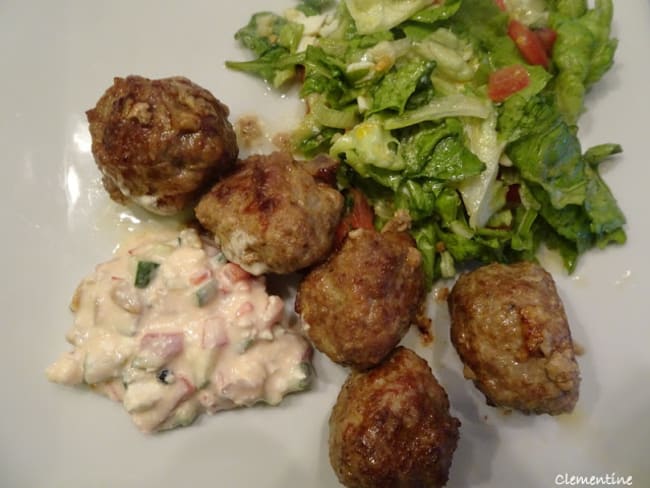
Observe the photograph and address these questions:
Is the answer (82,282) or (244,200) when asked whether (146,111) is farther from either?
(82,282)

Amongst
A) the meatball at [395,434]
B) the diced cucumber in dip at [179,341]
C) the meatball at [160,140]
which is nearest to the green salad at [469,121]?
the meatball at [160,140]

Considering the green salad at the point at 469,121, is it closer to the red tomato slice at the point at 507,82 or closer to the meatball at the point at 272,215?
the red tomato slice at the point at 507,82

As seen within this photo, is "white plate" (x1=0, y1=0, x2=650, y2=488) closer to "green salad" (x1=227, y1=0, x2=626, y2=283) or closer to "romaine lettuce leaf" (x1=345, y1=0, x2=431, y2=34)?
"green salad" (x1=227, y1=0, x2=626, y2=283)

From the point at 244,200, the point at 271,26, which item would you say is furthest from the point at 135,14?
the point at 244,200

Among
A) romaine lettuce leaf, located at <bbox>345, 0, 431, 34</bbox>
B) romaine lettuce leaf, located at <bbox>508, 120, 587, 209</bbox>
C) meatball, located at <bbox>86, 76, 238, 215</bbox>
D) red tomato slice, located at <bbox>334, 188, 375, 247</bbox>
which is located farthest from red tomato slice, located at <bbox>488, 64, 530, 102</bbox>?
meatball, located at <bbox>86, 76, 238, 215</bbox>

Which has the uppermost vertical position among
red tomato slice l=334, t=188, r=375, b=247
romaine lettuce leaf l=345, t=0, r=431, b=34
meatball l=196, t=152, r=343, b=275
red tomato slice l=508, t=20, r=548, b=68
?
romaine lettuce leaf l=345, t=0, r=431, b=34

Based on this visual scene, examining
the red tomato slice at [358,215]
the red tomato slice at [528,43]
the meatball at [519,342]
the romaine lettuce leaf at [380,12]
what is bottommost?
the meatball at [519,342]

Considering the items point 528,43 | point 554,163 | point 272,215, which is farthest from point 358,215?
point 528,43
